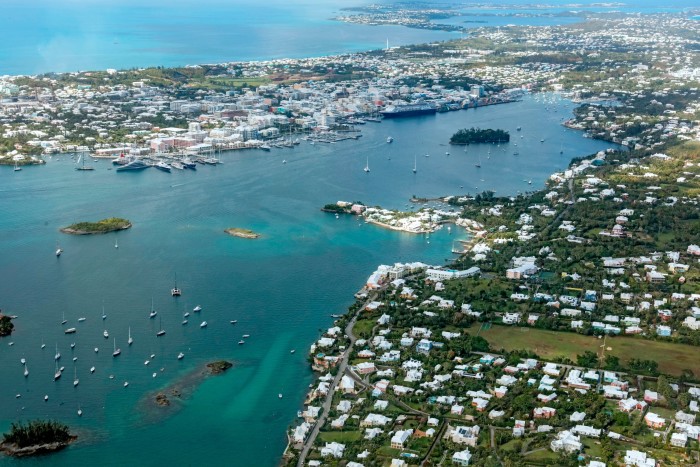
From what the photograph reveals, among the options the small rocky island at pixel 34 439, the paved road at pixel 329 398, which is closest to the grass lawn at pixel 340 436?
the paved road at pixel 329 398

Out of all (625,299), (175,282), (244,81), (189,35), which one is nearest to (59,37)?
(189,35)

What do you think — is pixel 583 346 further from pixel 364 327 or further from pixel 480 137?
pixel 480 137

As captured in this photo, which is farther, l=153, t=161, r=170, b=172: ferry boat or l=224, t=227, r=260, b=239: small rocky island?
l=153, t=161, r=170, b=172: ferry boat

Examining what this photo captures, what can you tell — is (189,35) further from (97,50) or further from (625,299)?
(625,299)

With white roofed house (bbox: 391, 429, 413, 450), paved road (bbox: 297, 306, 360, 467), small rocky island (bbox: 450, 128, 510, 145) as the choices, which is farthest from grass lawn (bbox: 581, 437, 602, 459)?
small rocky island (bbox: 450, 128, 510, 145)

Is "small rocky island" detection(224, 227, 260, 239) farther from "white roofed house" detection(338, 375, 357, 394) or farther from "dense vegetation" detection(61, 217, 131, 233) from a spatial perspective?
"white roofed house" detection(338, 375, 357, 394)

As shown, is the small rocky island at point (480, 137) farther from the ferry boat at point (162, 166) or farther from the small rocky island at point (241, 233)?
the small rocky island at point (241, 233)
